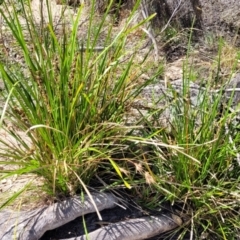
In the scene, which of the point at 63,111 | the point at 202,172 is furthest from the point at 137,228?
the point at 63,111

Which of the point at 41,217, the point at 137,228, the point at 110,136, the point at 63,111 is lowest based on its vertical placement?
the point at 137,228

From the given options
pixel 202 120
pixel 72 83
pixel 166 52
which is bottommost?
pixel 166 52

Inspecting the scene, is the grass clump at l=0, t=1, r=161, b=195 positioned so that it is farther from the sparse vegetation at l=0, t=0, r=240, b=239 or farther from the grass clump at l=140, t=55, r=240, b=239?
the grass clump at l=140, t=55, r=240, b=239

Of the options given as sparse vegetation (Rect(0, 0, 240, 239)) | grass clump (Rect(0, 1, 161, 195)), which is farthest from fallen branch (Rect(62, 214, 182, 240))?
grass clump (Rect(0, 1, 161, 195))

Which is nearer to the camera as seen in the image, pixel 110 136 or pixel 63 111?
pixel 63 111

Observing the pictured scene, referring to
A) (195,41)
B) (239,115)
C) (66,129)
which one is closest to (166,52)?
(195,41)

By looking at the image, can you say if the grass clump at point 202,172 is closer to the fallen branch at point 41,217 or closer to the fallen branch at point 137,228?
the fallen branch at point 137,228

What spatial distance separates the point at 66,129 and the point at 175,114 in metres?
0.52

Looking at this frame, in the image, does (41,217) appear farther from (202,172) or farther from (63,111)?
(202,172)

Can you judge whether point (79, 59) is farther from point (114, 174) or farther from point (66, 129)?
point (114, 174)

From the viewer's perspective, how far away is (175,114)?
2.34 metres

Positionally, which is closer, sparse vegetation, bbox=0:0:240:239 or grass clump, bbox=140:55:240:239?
sparse vegetation, bbox=0:0:240:239

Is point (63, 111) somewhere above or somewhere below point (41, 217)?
above

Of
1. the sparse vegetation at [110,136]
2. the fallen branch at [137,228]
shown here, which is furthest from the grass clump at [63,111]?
the fallen branch at [137,228]
